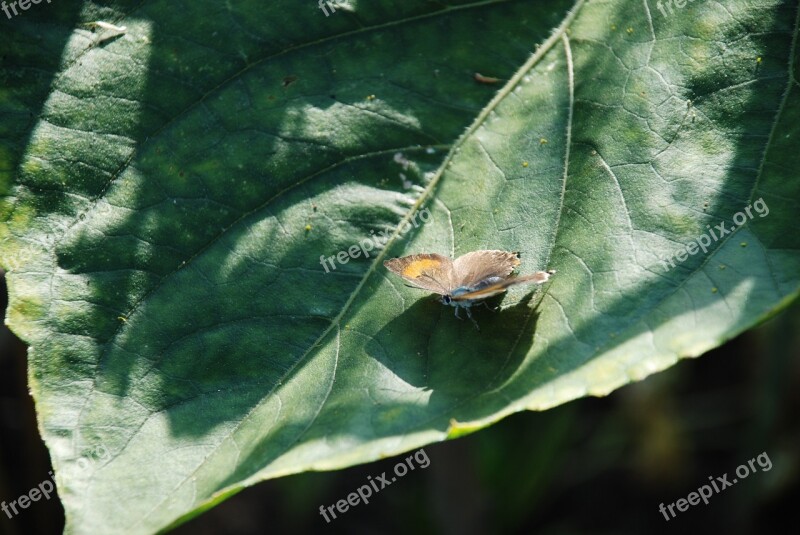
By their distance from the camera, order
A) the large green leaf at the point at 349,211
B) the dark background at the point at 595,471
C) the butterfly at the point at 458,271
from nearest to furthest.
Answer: the large green leaf at the point at 349,211
the butterfly at the point at 458,271
the dark background at the point at 595,471

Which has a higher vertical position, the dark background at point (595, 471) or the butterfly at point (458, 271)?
the butterfly at point (458, 271)

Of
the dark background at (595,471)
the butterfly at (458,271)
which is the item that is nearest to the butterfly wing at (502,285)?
the butterfly at (458,271)

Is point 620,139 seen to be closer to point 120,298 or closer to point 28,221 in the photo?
point 120,298

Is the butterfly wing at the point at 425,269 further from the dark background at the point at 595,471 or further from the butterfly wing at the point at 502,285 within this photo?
the dark background at the point at 595,471

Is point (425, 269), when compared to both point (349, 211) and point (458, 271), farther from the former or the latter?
point (349, 211)

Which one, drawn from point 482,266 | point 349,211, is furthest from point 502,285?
point 349,211

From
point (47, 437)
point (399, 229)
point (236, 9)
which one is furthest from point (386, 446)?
point (236, 9)

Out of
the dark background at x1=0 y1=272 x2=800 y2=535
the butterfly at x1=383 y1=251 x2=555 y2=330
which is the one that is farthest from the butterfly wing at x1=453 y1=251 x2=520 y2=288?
the dark background at x1=0 y1=272 x2=800 y2=535
